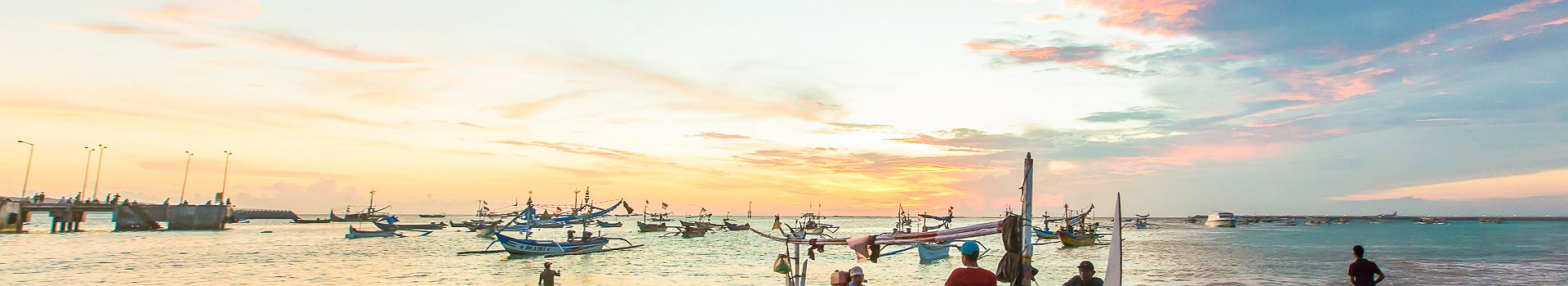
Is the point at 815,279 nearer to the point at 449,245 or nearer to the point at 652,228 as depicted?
the point at 449,245

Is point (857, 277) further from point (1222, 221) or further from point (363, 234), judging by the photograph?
point (1222, 221)

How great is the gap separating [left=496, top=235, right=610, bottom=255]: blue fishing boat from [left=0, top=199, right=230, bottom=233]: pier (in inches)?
2494

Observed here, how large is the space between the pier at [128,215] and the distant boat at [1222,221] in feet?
651


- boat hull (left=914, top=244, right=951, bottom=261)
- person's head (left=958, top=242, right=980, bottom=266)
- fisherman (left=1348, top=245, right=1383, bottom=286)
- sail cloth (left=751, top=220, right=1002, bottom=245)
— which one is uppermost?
sail cloth (left=751, top=220, right=1002, bottom=245)

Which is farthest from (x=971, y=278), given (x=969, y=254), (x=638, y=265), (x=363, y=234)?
(x=363, y=234)

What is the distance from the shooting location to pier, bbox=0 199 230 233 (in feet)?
253

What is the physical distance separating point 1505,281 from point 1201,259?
1991 cm

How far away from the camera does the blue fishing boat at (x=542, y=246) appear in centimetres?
4991

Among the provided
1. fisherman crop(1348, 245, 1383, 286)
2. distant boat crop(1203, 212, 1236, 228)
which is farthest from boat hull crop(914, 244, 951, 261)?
distant boat crop(1203, 212, 1236, 228)

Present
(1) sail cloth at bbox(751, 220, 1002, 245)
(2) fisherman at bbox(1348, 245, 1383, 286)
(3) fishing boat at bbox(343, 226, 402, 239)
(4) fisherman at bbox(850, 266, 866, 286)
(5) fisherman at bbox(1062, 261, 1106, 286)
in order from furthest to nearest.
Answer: (3) fishing boat at bbox(343, 226, 402, 239), (4) fisherman at bbox(850, 266, 866, 286), (1) sail cloth at bbox(751, 220, 1002, 245), (2) fisherman at bbox(1348, 245, 1383, 286), (5) fisherman at bbox(1062, 261, 1106, 286)

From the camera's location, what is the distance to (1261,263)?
4978 centimetres

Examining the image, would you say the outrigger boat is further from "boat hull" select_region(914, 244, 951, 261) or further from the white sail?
the white sail

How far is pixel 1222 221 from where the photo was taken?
188 m

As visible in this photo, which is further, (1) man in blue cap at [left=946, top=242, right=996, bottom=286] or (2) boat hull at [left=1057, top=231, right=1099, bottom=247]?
(2) boat hull at [left=1057, top=231, right=1099, bottom=247]
